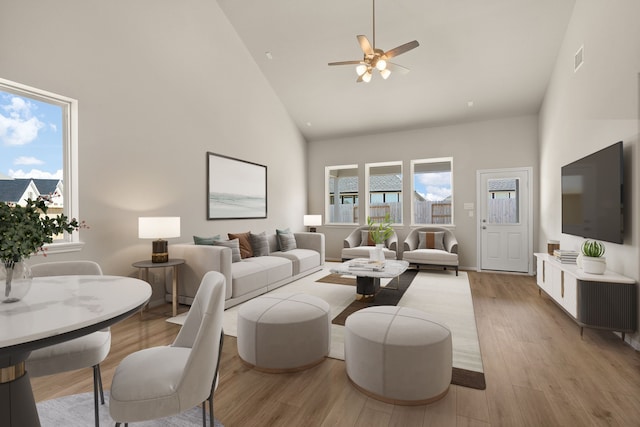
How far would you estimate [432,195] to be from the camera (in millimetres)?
6820

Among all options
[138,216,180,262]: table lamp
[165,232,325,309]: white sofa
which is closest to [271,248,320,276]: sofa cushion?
[165,232,325,309]: white sofa

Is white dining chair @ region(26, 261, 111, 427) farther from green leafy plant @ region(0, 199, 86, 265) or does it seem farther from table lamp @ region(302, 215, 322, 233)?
table lamp @ region(302, 215, 322, 233)

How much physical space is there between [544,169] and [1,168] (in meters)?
7.09

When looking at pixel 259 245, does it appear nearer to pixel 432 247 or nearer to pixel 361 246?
pixel 361 246

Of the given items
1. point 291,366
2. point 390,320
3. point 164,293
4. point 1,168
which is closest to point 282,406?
point 291,366

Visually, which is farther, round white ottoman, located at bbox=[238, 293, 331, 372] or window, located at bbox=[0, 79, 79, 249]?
window, located at bbox=[0, 79, 79, 249]

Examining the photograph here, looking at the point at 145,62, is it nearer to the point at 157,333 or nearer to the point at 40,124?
the point at 40,124

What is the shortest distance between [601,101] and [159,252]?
4.96 m

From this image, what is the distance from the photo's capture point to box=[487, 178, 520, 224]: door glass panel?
591cm

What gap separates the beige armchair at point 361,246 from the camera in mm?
5954

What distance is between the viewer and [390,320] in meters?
2.11

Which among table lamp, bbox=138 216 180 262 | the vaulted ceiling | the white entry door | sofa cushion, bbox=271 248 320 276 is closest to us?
table lamp, bbox=138 216 180 262

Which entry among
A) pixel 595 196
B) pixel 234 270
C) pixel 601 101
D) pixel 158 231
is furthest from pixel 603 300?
pixel 158 231

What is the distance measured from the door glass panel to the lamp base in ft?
18.3
